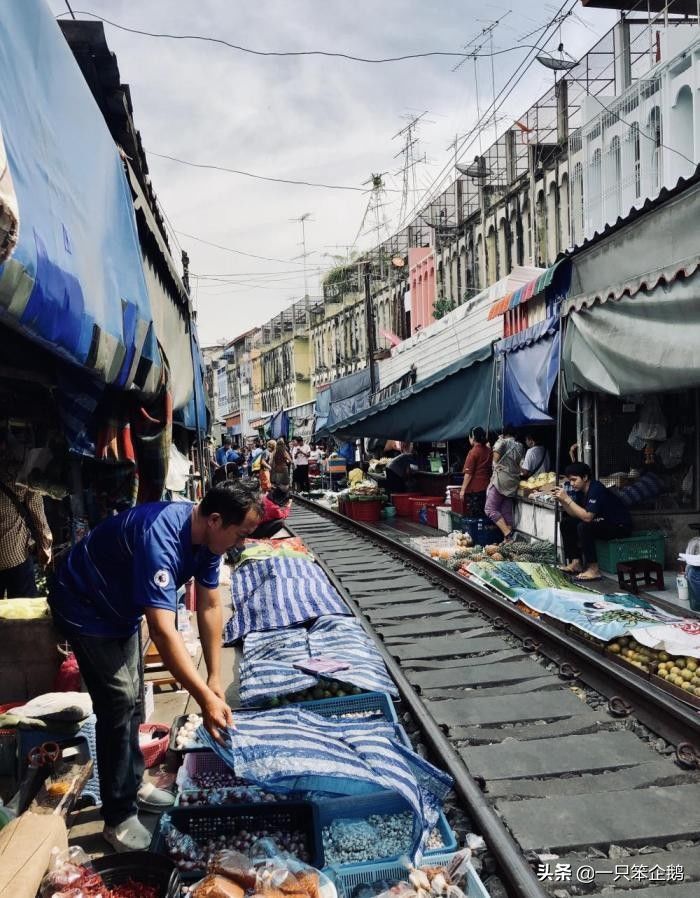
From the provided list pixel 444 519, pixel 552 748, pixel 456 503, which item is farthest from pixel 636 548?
pixel 444 519

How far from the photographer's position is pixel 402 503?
17656 mm

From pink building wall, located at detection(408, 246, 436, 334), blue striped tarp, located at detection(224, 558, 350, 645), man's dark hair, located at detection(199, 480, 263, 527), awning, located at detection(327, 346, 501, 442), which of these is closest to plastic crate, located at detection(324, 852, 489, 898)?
man's dark hair, located at detection(199, 480, 263, 527)

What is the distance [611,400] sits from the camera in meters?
9.64

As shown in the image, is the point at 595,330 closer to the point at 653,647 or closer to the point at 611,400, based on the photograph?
the point at 611,400

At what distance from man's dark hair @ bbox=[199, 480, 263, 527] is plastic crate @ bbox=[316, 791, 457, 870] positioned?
1.38 meters

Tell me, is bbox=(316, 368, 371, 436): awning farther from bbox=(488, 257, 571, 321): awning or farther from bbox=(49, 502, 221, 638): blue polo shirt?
bbox=(49, 502, 221, 638): blue polo shirt

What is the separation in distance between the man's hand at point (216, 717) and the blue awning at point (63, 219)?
1.49m

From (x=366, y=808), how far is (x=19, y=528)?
3461 millimetres

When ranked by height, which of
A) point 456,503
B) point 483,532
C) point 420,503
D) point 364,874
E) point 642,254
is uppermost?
point 642,254

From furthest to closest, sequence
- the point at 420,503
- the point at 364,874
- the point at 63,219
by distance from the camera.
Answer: the point at 420,503 → the point at 364,874 → the point at 63,219

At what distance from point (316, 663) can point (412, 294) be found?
102ft

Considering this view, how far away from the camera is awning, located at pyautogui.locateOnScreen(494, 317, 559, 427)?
10070mm

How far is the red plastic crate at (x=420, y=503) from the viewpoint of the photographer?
1593 cm

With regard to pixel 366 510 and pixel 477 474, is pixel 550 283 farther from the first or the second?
pixel 366 510
